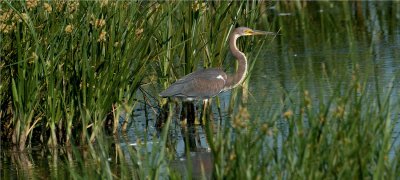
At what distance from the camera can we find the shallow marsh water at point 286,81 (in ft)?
22.4

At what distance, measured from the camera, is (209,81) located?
874 cm

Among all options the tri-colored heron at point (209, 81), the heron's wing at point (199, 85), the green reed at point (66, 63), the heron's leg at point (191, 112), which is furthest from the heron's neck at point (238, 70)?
the green reed at point (66, 63)

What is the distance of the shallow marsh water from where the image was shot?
269 inches

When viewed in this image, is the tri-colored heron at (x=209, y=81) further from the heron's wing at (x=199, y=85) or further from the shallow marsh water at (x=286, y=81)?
the shallow marsh water at (x=286, y=81)

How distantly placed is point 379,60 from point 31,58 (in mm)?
4708

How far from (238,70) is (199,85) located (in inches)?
24.5

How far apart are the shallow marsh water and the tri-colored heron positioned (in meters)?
0.25

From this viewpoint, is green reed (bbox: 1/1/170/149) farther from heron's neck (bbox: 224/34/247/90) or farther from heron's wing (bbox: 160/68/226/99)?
heron's neck (bbox: 224/34/247/90)

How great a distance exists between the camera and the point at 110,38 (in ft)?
26.1

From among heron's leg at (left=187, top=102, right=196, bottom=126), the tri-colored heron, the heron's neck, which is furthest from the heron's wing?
heron's leg at (left=187, top=102, right=196, bottom=126)

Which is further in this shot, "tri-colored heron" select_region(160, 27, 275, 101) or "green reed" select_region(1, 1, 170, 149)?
"tri-colored heron" select_region(160, 27, 275, 101)

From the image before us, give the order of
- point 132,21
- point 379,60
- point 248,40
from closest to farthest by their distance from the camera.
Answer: point 132,21
point 248,40
point 379,60

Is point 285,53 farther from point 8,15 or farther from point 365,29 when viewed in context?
point 8,15

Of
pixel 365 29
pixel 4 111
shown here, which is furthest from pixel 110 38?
pixel 365 29
